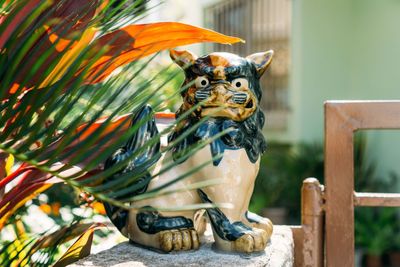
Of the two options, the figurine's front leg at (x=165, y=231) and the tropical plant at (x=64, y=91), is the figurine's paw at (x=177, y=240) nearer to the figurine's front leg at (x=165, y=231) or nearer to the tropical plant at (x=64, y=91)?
the figurine's front leg at (x=165, y=231)

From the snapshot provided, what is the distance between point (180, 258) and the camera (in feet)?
3.06

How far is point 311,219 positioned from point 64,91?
0.62m

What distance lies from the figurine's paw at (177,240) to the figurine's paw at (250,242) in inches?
2.5

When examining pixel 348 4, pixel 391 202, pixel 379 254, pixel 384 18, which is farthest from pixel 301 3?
pixel 391 202

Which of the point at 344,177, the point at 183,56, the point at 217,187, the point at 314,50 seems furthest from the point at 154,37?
the point at 314,50

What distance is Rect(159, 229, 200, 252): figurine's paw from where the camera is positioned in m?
0.95

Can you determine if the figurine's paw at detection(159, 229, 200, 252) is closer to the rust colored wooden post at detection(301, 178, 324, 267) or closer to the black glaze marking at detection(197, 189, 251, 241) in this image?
the black glaze marking at detection(197, 189, 251, 241)

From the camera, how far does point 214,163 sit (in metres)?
0.98

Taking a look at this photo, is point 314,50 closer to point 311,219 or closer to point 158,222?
point 311,219

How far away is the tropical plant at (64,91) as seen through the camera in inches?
21.3

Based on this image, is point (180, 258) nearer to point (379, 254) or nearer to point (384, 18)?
point (379, 254)

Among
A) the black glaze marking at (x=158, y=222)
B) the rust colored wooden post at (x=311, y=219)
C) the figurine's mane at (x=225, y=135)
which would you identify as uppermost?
the figurine's mane at (x=225, y=135)

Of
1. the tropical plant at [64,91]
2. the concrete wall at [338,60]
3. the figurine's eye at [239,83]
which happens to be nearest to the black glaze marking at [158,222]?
the tropical plant at [64,91]

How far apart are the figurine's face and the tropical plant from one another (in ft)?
0.19
